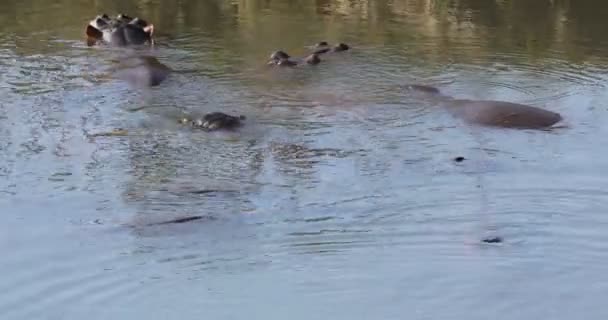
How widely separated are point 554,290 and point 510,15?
8791mm

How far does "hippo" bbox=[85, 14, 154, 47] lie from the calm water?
0.18 m

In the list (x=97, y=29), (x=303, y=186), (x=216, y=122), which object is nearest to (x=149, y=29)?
(x=97, y=29)

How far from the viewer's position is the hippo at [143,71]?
9812 millimetres

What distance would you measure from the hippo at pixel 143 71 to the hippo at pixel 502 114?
8.01 ft

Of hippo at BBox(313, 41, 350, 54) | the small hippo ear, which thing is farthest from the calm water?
the small hippo ear

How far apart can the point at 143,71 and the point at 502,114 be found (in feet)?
10.4

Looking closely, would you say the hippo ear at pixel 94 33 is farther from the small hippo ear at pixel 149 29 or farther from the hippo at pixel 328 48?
the hippo at pixel 328 48

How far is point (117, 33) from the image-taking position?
11812 mm

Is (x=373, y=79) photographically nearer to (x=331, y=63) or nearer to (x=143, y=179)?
(x=331, y=63)

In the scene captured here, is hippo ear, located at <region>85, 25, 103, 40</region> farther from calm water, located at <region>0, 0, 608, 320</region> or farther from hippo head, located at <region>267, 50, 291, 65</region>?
hippo head, located at <region>267, 50, 291, 65</region>

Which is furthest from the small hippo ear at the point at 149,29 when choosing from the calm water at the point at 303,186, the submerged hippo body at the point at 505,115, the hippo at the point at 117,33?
the submerged hippo body at the point at 505,115

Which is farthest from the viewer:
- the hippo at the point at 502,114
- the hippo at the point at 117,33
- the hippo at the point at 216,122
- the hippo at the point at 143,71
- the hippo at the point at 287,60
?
the hippo at the point at 117,33

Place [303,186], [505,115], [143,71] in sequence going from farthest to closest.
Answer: [143,71] < [505,115] < [303,186]

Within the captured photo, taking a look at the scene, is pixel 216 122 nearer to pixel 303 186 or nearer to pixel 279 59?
pixel 303 186
